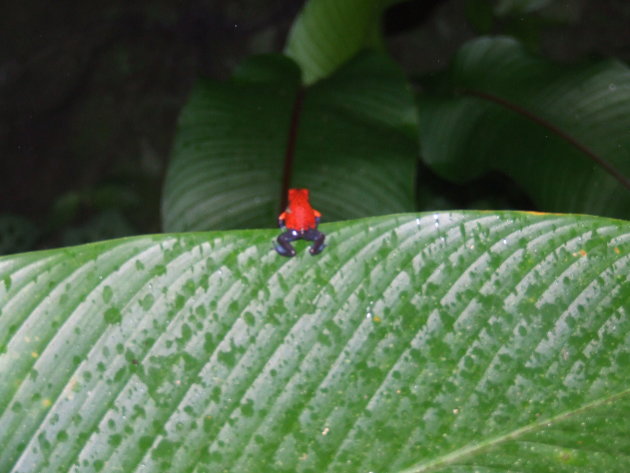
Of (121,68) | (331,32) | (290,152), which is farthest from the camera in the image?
(121,68)

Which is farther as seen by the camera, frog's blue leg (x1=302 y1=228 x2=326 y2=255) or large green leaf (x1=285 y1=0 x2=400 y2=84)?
large green leaf (x1=285 y1=0 x2=400 y2=84)

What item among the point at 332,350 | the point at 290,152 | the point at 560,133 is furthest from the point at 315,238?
the point at 560,133

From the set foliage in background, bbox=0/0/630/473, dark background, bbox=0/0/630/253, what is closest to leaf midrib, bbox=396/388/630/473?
foliage in background, bbox=0/0/630/473

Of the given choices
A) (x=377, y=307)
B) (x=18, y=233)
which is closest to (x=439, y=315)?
(x=377, y=307)

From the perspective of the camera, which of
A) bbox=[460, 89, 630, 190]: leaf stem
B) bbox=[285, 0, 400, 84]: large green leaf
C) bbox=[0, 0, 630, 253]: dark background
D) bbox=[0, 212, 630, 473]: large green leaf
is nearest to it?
bbox=[0, 212, 630, 473]: large green leaf

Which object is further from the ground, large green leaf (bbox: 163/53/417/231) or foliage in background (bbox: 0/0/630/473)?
large green leaf (bbox: 163/53/417/231)

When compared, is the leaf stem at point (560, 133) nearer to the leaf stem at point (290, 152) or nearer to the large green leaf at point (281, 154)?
the large green leaf at point (281, 154)

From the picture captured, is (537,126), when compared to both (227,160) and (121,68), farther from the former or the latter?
(121,68)

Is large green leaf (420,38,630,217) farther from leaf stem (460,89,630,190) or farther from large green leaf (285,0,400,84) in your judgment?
large green leaf (285,0,400,84)
